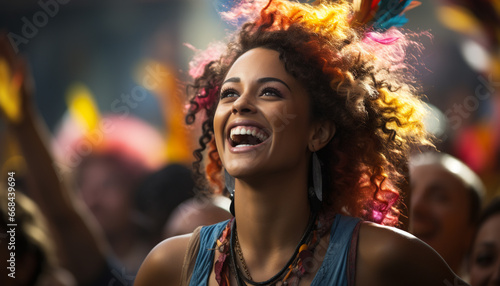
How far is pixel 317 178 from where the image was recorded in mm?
2016

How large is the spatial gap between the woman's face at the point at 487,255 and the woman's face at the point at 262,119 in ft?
4.92

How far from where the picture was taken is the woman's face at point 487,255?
2850 mm

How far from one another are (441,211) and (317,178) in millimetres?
1265

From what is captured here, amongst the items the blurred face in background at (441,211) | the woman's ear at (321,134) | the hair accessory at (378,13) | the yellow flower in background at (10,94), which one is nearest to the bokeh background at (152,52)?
the blurred face in background at (441,211)

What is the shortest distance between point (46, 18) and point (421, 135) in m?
5.29

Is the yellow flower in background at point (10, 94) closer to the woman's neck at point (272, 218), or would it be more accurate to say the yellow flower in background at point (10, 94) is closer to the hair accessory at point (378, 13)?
the woman's neck at point (272, 218)

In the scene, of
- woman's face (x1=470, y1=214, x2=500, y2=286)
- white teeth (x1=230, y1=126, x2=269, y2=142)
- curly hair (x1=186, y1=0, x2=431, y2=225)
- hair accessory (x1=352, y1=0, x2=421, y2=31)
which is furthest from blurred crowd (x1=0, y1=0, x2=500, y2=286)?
white teeth (x1=230, y1=126, x2=269, y2=142)

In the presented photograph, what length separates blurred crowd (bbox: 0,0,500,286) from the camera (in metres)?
2.85

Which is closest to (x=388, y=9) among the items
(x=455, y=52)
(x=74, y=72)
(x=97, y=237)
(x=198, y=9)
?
(x=97, y=237)

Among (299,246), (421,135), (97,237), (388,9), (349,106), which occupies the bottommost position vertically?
(97,237)

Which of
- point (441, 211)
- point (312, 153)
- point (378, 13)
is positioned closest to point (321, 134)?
point (312, 153)

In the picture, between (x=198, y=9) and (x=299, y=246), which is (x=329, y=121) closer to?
(x=299, y=246)

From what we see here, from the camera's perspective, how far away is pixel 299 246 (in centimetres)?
192

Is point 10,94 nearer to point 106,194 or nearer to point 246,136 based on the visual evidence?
point 246,136
